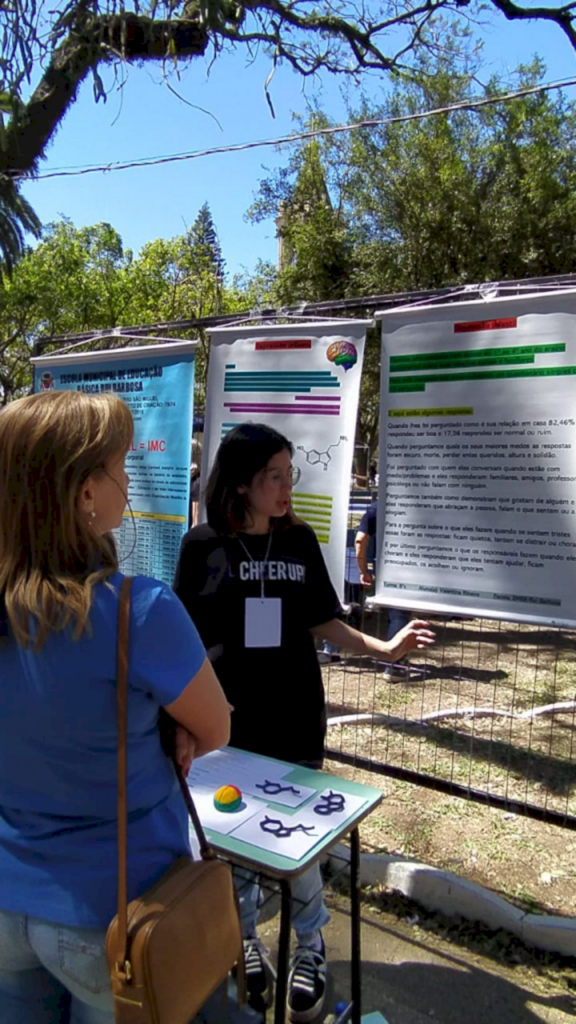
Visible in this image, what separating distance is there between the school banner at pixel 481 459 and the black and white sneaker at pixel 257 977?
3.95ft

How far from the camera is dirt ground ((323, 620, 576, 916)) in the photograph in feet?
10.3

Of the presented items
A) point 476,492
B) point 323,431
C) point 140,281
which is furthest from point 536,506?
point 140,281

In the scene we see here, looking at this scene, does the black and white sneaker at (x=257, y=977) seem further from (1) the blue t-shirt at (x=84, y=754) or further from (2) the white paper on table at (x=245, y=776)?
(1) the blue t-shirt at (x=84, y=754)

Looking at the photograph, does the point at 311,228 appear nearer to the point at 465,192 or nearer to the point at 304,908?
the point at 465,192

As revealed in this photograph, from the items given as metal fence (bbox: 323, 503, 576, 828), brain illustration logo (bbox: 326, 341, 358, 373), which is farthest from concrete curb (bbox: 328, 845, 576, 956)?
brain illustration logo (bbox: 326, 341, 358, 373)

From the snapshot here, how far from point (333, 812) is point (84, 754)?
86cm

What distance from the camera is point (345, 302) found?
2900 mm

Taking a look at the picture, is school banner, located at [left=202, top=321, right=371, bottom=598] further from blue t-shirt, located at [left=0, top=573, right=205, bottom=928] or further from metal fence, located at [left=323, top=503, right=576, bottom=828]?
blue t-shirt, located at [left=0, top=573, right=205, bottom=928]

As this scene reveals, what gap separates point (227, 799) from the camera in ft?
6.03

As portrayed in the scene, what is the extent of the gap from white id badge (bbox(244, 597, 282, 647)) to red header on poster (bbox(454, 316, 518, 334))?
112cm

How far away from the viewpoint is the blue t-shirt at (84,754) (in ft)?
3.72

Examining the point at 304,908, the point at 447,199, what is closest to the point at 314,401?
the point at 304,908

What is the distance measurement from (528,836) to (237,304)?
1700 cm

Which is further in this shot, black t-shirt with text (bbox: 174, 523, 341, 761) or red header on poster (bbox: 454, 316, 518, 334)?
red header on poster (bbox: 454, 316, 518, 334)
